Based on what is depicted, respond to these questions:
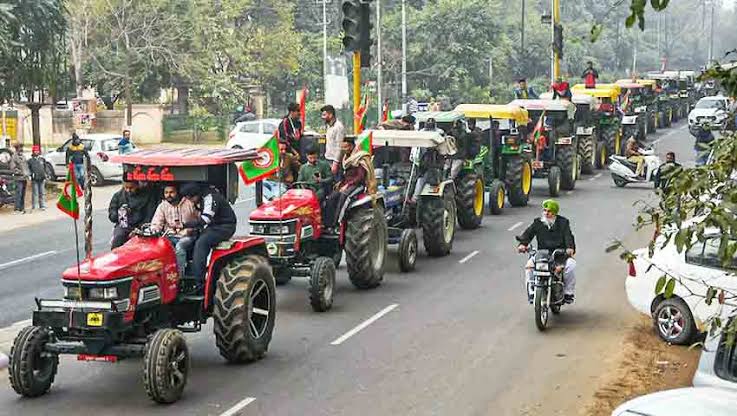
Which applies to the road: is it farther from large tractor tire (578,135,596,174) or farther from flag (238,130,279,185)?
large tractor tire (578,135,596,174)

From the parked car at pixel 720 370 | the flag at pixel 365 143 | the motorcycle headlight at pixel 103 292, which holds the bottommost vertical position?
the parked car at pixel 720 370

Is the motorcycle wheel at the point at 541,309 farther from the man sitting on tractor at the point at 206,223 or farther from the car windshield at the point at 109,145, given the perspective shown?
the car windshield at the point at 109,145

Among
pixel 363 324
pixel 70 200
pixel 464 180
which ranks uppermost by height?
pixel 70 200

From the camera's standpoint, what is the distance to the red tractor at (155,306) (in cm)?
1155

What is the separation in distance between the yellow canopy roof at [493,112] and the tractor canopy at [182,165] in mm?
13074

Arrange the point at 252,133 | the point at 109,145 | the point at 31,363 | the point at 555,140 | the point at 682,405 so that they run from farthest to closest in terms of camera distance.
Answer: the point at 252,133
the point at 109,145
the point at 555,140
the point at 31,363
the point at 682,405

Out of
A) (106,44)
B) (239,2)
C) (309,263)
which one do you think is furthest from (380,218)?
(239,2)

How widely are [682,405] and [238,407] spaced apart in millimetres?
5249

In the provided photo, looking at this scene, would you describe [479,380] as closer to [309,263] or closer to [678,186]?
[309,263]

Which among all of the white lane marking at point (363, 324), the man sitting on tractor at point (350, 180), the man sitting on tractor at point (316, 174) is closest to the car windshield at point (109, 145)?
the man sitting on tractor at point (350, 180)

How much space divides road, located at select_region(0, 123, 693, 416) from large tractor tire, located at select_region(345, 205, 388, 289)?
269mm

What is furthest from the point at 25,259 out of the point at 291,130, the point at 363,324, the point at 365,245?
the point at 363,324

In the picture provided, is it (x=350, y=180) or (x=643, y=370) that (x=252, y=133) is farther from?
(x=643, y=370)

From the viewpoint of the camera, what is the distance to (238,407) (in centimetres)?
1189
